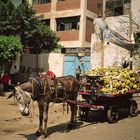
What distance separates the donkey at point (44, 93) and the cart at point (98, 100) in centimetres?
63

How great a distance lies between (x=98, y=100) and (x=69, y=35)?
25979 mm

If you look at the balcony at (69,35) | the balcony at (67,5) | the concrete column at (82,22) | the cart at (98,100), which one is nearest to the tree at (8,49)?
the cart at (98,100)

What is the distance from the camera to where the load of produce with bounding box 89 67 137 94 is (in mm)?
12062

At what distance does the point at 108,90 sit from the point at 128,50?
12.6 m

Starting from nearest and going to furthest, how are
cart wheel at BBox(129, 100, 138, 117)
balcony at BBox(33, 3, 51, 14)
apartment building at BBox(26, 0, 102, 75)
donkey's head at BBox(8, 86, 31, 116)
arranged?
donkey's head at BBox(8, 86, 31, 116) → cart wheel at BBox(129, 100, 138, 117) → apartment building at BBox(26, 0, 102, 75) → balcony at BBox(33, 3, 51, 14)

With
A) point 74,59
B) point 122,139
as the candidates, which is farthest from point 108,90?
point 74,59

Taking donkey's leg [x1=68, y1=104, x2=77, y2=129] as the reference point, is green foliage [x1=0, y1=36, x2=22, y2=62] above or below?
above

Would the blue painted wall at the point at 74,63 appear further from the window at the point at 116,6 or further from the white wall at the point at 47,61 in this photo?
the window at the point at 116,6

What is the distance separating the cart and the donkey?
0.63 metres

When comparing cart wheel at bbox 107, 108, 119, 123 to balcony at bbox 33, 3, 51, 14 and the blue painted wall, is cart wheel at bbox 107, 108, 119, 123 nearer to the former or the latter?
the blue painted wall

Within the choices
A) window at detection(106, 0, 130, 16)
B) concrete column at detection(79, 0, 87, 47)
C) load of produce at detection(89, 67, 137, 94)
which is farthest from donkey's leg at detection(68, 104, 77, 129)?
concrete column at detection(79, 0, 87, 47)

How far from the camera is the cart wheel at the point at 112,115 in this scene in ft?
38.9

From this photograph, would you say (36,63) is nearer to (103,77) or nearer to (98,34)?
(98,34)

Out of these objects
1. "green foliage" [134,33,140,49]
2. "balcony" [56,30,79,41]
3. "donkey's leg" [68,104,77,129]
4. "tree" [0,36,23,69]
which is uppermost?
"balcony" [56,30,79,41]
